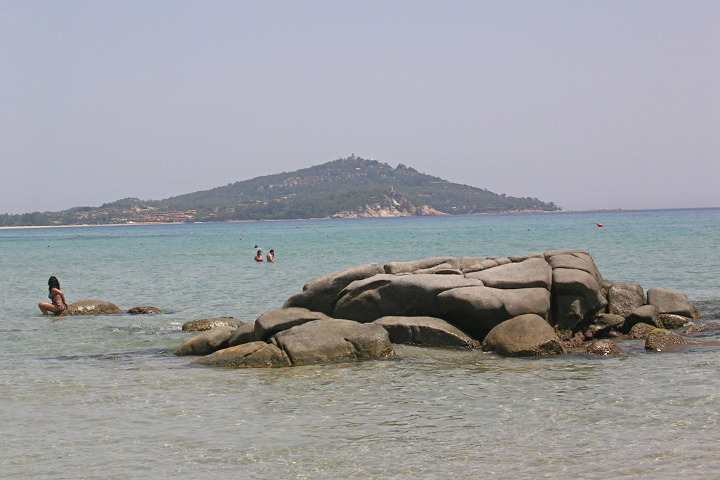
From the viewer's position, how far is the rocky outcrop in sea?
1588 cm

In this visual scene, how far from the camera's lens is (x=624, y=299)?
19.6 m

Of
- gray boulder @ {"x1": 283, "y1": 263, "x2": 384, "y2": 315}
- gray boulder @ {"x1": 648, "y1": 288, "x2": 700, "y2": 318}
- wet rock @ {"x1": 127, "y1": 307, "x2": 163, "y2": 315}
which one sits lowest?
wet rock @ {"x1": 127, "y1": 307, "x2": 163, "y2": 315}

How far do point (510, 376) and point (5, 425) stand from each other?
8.37m

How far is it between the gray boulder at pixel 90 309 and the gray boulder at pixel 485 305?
13163mm

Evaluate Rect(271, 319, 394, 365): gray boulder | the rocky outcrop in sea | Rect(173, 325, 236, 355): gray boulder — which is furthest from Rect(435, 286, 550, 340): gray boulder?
Rect(173, 325, 236, 355): gray boulder

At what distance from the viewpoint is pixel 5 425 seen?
1141 centimetres

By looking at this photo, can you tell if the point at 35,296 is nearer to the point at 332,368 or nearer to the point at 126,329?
the point at 126,329

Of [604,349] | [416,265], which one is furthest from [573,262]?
[416,265]

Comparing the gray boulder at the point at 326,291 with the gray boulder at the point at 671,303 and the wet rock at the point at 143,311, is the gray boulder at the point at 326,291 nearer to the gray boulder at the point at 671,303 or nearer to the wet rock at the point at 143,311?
the gray boulder at the point at 671,303

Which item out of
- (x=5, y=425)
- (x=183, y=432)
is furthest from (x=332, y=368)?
(x=5, y=425)

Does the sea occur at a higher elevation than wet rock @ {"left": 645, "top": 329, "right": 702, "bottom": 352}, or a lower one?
lower

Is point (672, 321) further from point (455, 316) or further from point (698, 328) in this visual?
point (455, 316)

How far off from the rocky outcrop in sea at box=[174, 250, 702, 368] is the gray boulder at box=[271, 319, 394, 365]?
21 millimetres

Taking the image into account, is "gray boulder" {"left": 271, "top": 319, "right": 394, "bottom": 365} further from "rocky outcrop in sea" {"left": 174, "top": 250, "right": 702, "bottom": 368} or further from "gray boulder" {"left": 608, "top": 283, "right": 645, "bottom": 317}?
"gray boulder" {"left": 608, "top": 283, "right": 645, "bottom": 317}
